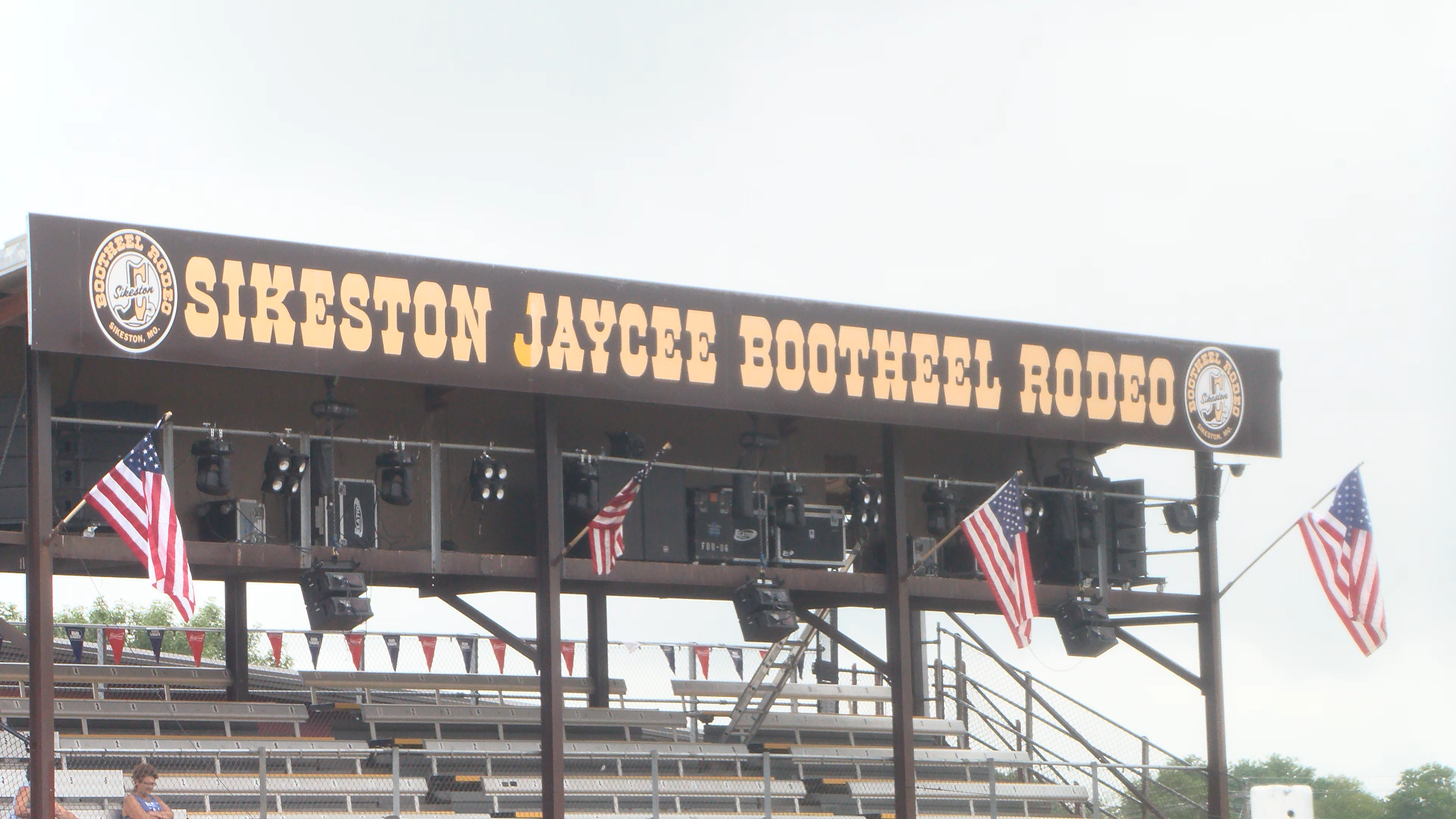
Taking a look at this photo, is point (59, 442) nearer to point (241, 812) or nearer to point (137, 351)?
point (137, 351)

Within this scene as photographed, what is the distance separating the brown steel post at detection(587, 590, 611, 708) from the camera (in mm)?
24078

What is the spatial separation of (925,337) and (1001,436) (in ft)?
16.5

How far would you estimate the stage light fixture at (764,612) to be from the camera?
19.6 metres

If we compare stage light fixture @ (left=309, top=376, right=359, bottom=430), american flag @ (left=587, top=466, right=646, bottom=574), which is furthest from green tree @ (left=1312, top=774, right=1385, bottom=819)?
stage light fixture @ (left=309, top=376, right=359, bottom=430)

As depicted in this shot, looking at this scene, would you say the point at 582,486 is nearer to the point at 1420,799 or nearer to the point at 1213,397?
the point at 1213,397

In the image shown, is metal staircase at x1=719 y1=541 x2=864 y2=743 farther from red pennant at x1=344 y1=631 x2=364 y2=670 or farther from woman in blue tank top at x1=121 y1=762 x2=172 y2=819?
woman in blue tank top at x1=121 y1=762 x2=172 y2=819

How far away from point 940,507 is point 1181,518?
296cm

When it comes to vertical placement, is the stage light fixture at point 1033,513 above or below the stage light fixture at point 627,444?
below

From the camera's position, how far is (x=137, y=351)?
1532 centimetres

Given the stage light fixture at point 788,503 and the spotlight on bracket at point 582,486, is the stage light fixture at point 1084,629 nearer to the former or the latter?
the stage light fixture at point 788,503

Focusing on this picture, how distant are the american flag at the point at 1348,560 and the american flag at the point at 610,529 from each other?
24.0ft

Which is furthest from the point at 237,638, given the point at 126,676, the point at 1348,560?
the point at 1348,560

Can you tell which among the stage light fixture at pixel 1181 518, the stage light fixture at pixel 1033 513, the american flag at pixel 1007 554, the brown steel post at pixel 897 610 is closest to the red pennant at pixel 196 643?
the brown steel post at pixel 897 610

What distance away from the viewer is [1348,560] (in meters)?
20.1
